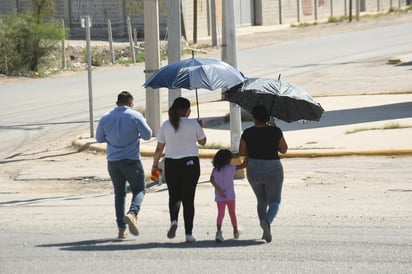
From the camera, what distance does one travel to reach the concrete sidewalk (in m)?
16.3

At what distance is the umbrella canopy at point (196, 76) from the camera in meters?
11.5

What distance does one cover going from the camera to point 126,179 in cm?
1084

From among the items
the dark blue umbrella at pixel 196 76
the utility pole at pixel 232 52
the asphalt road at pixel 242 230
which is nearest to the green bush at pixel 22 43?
the asphalt road at pixel 242 230

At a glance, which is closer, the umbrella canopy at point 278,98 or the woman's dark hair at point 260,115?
the woman's dark hair at point 260,115

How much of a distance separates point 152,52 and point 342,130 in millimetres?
3726

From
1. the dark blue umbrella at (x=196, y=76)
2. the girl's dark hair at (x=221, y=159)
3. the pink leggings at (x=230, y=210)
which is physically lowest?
the pink leggings at (x=230, y=210)

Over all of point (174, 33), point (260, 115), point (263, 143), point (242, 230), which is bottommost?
point (242, 230)

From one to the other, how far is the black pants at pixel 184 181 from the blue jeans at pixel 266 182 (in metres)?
0.57

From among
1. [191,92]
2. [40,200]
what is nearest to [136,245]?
[40,200]

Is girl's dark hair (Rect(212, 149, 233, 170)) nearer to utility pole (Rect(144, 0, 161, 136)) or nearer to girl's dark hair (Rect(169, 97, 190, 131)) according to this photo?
girl's dark hair (Rect(169, 97, 190, 131))

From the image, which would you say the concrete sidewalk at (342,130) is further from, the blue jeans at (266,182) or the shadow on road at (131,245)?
the shadow on road at (131,245)

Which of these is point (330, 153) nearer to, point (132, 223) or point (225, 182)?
point (225, 182)

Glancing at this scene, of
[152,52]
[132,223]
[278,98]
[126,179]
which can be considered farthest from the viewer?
[152,52]

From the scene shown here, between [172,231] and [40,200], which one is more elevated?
[172,231]
